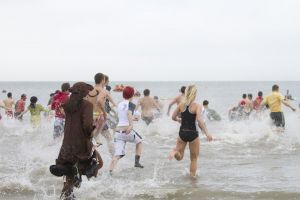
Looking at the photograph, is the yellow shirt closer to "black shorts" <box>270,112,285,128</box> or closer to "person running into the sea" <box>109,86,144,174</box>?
"black shorts" <box>270,112,285,128</box>

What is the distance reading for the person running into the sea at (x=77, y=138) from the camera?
5.90 meters

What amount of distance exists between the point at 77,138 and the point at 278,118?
9673mm

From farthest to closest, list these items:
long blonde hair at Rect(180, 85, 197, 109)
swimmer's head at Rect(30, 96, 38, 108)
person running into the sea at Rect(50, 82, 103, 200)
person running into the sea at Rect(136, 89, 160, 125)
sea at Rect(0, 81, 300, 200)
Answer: person running into the sea at Rect(136, 89, 160, 125) → swimmer's head at Rect(30, 96, 38, 108) → long blonde hair at Rect(180, 85, 197, 109) → sea at Rect(0, 81, 300, 200) → person running into the sea at Rect(50, 82, 103, 200)

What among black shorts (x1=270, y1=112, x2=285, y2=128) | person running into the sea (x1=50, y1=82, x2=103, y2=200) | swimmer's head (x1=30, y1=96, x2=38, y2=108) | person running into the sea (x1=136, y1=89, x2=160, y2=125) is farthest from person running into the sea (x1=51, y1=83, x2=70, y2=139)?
black shorts (x1=270, y1=112, x2=285, y2=128)

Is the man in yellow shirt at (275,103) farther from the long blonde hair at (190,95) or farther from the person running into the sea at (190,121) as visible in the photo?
the long blonde hair at (190,95)

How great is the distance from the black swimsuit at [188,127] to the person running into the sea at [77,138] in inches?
98.4

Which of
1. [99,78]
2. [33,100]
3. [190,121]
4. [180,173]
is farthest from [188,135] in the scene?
[33,100]

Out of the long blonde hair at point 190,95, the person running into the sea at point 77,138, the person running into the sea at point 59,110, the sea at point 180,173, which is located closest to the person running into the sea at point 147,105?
the sea at point 180,173

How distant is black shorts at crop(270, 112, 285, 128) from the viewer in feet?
47.0

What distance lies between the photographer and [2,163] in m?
10.9

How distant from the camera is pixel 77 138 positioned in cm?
593

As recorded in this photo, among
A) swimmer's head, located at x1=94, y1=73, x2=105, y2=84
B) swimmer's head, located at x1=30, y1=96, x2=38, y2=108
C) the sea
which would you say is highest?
swimmer's head, located at x1=94, y1=73, x2=105, y2=84

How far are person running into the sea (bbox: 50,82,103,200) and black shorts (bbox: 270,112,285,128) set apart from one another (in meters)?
9.33

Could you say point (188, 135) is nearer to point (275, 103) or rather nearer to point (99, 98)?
point (99, 98)
